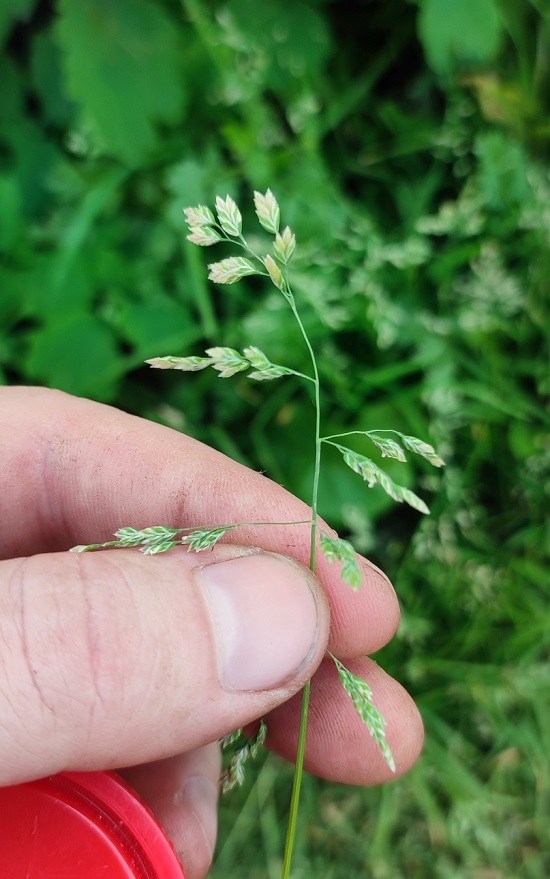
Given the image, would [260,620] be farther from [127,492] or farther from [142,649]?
[127,492]

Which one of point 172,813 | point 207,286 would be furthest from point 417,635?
point 207,286

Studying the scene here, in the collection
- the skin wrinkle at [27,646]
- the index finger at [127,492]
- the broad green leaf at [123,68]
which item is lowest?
the index finger at [127,492]

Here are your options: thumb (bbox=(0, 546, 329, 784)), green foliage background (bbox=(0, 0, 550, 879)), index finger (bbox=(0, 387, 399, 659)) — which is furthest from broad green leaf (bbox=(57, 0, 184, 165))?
thumb (bbox=(0, 546, 329, 784))

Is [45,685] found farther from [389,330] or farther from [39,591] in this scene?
[389,330]

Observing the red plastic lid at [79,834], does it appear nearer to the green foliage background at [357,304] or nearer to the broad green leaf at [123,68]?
the green foliage background at [357,304]

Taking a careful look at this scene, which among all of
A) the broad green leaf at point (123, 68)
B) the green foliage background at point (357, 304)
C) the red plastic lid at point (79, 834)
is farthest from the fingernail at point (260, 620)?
the broad green leaf at point (123, 68)

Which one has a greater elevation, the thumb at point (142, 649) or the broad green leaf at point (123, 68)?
the broad green leaf at point (123, 68)
